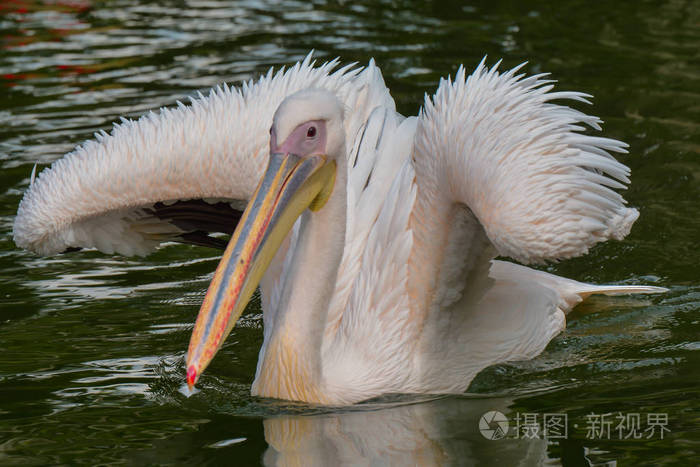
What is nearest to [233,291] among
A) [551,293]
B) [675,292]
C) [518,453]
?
[518,453]

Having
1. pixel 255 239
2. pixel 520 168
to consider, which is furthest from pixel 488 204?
pixel 255 239

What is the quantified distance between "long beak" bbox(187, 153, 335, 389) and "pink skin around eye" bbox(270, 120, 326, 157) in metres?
0.02

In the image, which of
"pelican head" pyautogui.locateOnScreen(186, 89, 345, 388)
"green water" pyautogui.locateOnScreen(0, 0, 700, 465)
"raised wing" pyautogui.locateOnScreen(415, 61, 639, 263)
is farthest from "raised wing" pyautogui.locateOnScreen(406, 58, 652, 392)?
"pelican head" pyautogui.locateOnScreen(186, 89, 345, 388)

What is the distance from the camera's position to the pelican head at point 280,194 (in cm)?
379

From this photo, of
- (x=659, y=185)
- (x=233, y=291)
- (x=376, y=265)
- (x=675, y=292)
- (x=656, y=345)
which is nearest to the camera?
(x=233, y=291)

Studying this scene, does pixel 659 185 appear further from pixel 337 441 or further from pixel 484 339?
pixel 337 441

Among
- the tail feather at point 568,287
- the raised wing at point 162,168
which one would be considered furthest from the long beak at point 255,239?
the tail feather at point 568,287

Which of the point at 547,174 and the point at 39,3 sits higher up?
the point at 39,3

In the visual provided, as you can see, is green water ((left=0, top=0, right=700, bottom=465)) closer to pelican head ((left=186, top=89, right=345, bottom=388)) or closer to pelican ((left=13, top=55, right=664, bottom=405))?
pelican ((left=13, top=55, right=664, bottom=405))

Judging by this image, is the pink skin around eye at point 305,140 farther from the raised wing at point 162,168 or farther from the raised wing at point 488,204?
the raised wing at point 162,168

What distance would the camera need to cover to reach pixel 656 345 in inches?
195

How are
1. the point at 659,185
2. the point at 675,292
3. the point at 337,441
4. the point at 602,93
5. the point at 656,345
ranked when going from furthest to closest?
the point at 602,93
the point at 659,185
the point at 675,292
the point at 656,345
the point at 337,441

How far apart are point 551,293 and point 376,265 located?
99cm

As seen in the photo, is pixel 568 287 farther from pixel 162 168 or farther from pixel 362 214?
pixel 162 168
